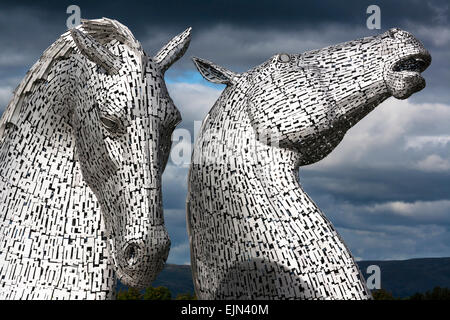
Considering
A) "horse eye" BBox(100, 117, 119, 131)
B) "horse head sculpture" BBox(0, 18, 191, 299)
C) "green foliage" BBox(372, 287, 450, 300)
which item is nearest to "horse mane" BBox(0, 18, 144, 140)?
"horse head sculpture" BBox(0, 18, 191, 299)

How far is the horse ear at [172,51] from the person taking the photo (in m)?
2.97

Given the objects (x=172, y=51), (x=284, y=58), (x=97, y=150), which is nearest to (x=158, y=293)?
(x=284, y=58)

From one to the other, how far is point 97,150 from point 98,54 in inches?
15.4

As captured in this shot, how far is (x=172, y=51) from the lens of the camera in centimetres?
304

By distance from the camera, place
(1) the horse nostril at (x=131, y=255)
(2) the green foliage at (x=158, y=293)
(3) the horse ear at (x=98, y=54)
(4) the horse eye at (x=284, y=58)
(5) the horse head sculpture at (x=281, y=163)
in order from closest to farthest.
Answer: (1) the horse nostril at (x=131, y=255), (3) the horse ear at (x=98, y=54), (5) the horse head sculpture at (x=281, y=163), (4) the horse eye at (x=284, y=58), (2) the green foliage at (x=158, y=293)

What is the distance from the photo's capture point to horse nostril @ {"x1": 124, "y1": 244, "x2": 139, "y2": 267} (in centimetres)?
261

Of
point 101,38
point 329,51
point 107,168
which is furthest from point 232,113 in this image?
point 107,168

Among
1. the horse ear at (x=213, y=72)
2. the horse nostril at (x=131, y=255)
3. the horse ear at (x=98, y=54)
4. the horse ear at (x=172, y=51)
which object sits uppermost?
the horse ear at (x=213, y=72)

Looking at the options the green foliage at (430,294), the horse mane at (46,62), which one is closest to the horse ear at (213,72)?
the horse mane at (46,62)

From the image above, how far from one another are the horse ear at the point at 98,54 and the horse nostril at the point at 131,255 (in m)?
0.72

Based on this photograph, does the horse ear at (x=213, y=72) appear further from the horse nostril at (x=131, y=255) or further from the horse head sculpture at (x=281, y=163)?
the horse nostril at (x=131, y=255)

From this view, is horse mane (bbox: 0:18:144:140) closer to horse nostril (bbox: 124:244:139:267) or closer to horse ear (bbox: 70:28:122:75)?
horse ear (bbox: 70:28:122:75)

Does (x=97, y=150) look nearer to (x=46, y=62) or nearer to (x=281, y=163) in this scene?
(x=46, y=62)

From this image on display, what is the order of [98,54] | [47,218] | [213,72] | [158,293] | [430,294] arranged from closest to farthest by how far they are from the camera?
[98,54], [47,218], [213,72], [158,293], [430,294]
